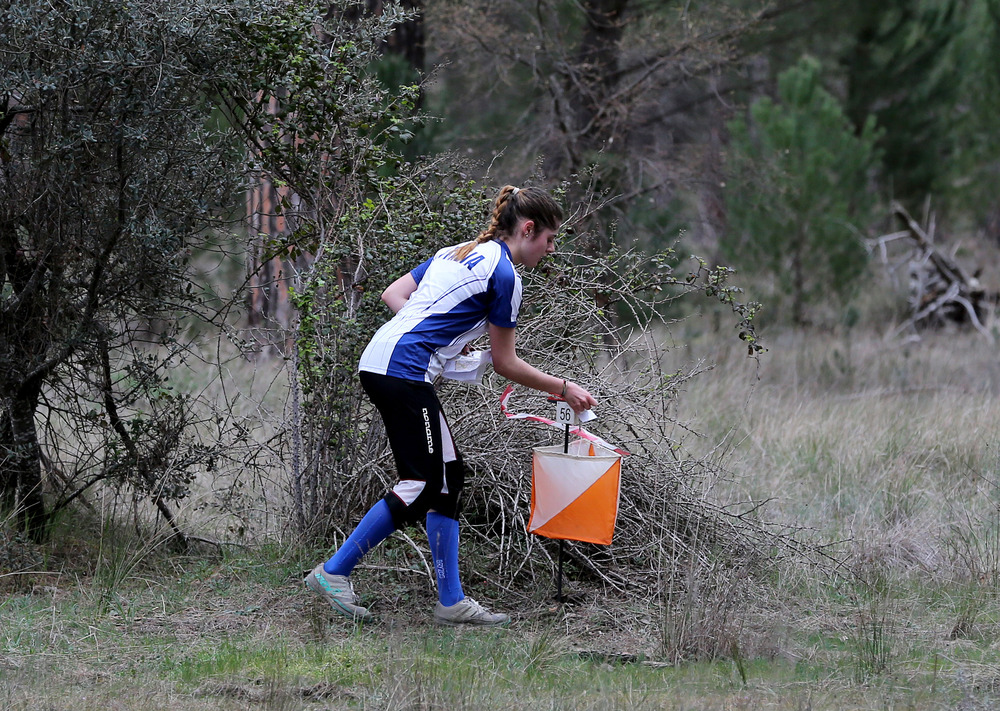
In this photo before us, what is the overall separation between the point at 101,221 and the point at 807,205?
9.72 metres

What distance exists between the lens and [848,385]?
10.4m

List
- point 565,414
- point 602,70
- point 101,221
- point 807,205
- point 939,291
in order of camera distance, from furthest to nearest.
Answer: point 939,291 < point 807,205 < point 602,70 < point 101,221 < point 565,414

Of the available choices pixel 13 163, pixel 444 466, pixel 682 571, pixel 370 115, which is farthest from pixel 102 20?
pixel 682 571

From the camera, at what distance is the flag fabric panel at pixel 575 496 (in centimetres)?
428

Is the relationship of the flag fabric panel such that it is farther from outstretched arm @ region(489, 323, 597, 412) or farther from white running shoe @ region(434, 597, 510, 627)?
white running shoe @ region(434, 597, 510, 627)

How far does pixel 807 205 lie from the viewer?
1272 centimetres

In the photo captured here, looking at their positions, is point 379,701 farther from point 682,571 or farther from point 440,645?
point 682,571

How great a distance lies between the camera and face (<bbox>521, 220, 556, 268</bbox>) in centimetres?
418

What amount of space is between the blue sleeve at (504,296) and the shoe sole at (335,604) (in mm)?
1357

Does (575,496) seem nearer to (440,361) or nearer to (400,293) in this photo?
(440,361)

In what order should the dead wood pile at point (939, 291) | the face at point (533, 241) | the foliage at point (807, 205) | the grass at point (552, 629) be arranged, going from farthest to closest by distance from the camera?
the dead wood pile at point (939, 291), the foliage at point (807, 205), the face at point (533, 241), the grass at point (552, 629)

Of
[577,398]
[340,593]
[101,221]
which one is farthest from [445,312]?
[101,221]

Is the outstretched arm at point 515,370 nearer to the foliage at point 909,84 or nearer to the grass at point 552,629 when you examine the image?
the grass at point 552,629

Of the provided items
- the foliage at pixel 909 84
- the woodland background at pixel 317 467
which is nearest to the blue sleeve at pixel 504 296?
the woodland background at pixel 317 467
